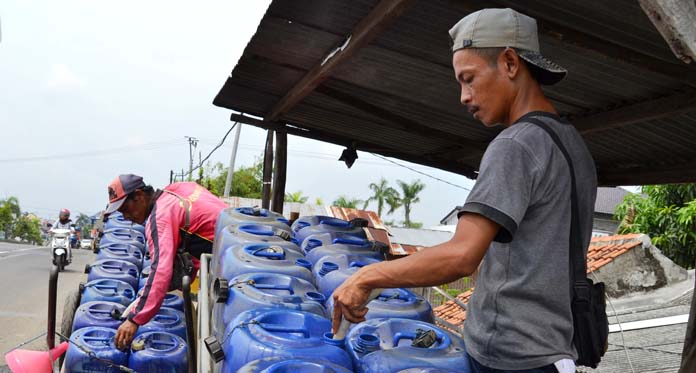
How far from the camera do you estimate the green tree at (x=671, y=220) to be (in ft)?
43.4

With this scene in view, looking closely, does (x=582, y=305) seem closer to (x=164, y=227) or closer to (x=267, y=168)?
(x=164, y=227)

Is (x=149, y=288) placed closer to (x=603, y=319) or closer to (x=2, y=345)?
(x=603, y=319)

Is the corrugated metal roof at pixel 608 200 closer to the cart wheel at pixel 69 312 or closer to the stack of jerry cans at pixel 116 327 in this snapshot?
the stack of jerry cans at pixel 116 327

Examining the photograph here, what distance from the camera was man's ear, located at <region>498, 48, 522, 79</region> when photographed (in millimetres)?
1644

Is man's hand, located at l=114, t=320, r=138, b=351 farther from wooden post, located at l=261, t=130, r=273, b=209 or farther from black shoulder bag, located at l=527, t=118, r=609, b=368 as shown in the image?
wooden post, located at l=261, t=130, r=273, b=209

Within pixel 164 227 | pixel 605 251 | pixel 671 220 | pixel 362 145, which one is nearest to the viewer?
pixel 164 227

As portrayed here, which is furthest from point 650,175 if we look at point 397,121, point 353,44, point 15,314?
point 15,314

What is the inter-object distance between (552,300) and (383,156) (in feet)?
17.0

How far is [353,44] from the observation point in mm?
3619

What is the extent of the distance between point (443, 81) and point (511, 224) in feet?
9.38

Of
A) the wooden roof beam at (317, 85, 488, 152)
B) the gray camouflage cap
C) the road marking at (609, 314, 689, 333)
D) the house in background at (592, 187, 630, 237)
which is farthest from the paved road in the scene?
the house in background at (592, 187, 630, 237)

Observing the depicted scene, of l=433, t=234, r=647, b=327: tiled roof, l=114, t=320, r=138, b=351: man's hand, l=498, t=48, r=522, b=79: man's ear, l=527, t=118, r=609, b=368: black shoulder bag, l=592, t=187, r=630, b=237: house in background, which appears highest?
l=498, t=48, r=522, b=79: man's ear

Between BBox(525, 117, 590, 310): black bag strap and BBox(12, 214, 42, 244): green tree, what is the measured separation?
52194 mm

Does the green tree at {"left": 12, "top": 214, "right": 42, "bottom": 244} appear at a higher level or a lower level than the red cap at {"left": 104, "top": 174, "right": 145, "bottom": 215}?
lower
